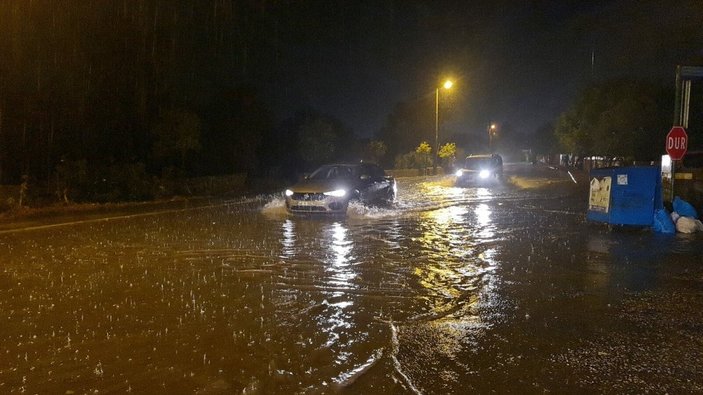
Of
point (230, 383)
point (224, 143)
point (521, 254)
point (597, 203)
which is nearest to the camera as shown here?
point (230, 383)

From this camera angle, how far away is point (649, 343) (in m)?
5.05

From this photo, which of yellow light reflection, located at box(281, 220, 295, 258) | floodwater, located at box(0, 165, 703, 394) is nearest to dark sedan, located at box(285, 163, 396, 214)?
yellow light reflection, located at box(281, 220, 295, 258)

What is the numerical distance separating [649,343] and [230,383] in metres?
3.56

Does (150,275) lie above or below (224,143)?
below

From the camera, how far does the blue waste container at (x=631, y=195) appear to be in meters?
11.9

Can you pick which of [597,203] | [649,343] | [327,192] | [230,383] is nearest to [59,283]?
[230,383]

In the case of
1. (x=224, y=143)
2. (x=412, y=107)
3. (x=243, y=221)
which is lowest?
(x=243, y=221)

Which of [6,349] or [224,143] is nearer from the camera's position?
[6,349]

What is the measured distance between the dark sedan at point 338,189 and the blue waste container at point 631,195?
5991 millimetres

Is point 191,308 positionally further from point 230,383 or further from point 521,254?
point 521,254

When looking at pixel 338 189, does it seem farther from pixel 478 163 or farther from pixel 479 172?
pixel 478 163

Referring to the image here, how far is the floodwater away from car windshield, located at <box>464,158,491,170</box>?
1831cm

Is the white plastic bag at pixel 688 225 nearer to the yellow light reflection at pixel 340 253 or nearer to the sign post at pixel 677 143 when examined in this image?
the sign post at pixel 677 143

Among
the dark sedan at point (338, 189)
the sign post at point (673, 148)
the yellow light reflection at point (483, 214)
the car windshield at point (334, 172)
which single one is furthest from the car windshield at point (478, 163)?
the sign post at point (673, 148)
